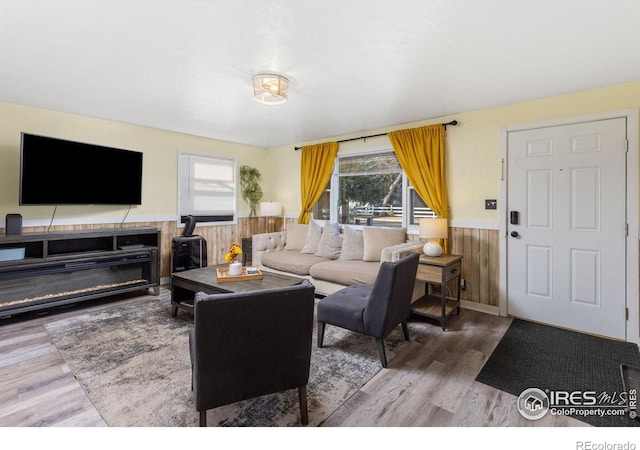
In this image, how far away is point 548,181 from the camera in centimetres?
313

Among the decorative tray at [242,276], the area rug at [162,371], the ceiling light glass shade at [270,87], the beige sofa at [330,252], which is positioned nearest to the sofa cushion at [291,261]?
the beige sofa at [330,252]

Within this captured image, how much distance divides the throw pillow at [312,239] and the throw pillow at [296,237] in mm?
87

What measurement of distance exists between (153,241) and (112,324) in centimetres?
134

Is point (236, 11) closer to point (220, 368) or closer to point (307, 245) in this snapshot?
point (220, 368)

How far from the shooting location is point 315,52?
2.23 m

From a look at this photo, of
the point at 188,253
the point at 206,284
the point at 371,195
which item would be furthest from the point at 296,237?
the point at 206,284

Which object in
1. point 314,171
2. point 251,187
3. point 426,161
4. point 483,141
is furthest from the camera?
point 251,187

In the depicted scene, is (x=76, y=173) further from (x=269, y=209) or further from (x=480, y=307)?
(x=480, y=307)

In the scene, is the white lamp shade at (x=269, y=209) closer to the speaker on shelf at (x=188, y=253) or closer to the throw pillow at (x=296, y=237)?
the throw pillow at (x=296, y=237)

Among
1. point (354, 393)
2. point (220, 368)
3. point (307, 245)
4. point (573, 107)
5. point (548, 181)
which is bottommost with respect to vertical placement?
point (354, 393)

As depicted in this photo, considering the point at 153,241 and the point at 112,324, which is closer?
the point at 112,324

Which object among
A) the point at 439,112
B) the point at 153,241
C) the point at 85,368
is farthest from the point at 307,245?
the point at 85,368

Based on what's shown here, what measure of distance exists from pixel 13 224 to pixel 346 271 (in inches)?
141

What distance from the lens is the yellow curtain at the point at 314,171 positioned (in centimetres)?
494
